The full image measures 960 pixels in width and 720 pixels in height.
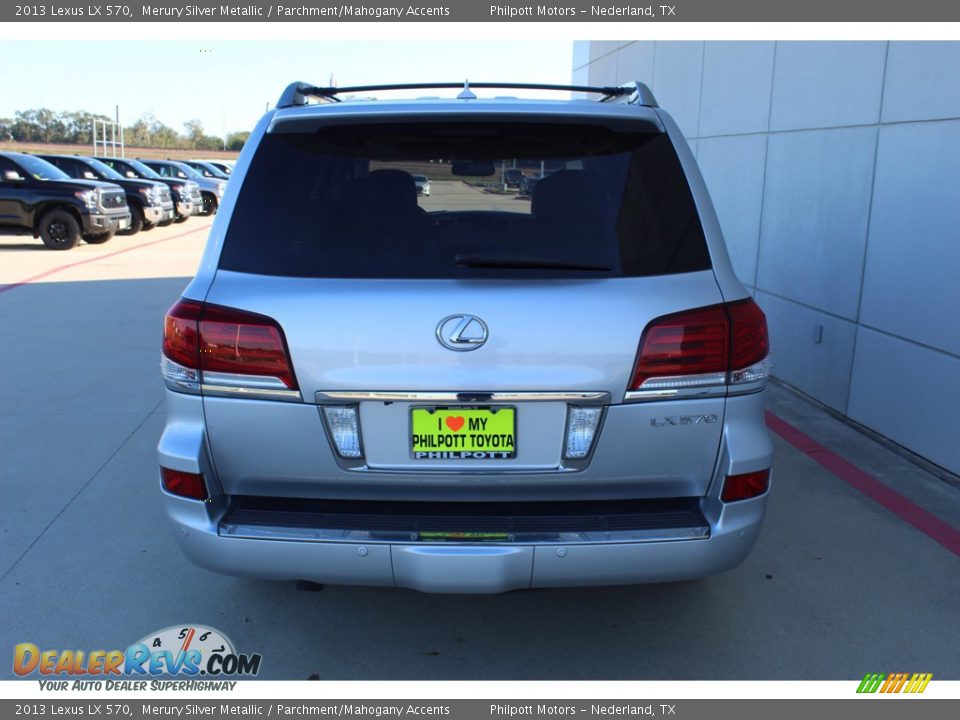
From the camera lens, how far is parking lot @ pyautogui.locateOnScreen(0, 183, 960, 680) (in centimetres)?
311

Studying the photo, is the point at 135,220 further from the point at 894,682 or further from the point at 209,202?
the point at 894,682

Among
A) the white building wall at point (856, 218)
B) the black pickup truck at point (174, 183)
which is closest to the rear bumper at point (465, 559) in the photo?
the white building wall at point (856, 218)

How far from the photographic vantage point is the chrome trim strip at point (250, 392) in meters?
2.60

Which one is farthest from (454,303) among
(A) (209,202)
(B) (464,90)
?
(A) (209,202)

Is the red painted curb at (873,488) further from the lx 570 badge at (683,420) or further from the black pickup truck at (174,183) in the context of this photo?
the black pickup truck at (174,183)

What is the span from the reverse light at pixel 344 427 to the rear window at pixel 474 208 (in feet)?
1.38

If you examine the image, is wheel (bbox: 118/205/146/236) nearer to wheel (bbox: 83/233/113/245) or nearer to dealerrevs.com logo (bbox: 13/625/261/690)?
wheel (bbox: 83/233/113/245)

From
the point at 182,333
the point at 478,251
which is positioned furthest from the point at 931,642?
the point at 182,333

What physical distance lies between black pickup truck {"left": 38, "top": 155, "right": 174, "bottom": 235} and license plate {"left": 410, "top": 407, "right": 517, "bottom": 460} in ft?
60.2

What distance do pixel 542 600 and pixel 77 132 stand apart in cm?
9913

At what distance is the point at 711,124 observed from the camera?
8.96 metres

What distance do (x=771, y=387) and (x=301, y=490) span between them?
201 inches

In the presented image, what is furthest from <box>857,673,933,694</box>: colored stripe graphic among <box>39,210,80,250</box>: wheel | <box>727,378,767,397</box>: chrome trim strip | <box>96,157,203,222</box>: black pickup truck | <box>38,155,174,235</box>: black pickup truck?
<box>96,157,203,222</box>: black pickup truck

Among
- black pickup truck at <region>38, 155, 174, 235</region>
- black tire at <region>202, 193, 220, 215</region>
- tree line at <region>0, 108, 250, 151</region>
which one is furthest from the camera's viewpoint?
tree line at <region>0, 108, 250, 151</region>
